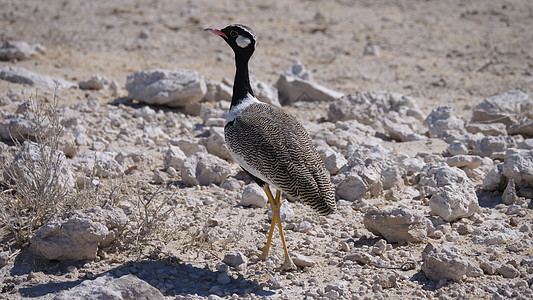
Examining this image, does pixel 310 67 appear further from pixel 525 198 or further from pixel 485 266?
pixel 485 266

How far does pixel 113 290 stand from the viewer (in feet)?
14.1

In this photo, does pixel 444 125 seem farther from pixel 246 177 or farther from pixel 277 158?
pixel 277 158

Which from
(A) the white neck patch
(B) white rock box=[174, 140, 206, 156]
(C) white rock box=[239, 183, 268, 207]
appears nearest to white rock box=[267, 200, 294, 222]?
(C) white rock box=[239, 183, 268, 207]

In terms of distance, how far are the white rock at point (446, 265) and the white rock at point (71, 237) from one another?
258 cm

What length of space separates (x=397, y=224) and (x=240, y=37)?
88.9 inches

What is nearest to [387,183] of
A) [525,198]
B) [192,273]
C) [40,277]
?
[525,198]

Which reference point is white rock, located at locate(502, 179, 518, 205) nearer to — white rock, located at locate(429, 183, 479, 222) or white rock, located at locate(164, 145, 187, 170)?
white rock, located at locate(429, 183, 479, 222)

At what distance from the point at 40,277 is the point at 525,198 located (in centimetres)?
481

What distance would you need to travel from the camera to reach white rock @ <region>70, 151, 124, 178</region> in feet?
21.2

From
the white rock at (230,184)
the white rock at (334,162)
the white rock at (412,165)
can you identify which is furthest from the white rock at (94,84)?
the white rock at (412,165)

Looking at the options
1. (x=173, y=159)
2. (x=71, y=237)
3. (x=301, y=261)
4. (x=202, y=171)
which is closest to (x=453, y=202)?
(x=301, y=261)

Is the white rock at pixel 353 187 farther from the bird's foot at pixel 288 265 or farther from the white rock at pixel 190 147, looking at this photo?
the white rock at pixel 190 147

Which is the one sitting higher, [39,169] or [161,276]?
[39,169]

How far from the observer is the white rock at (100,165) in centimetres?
646
